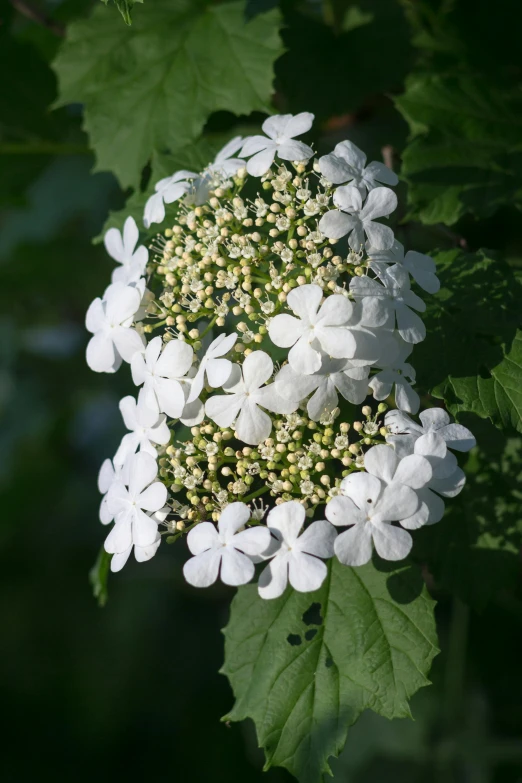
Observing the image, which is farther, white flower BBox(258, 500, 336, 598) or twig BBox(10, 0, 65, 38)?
twig BBox(10, 0, 65, 38)

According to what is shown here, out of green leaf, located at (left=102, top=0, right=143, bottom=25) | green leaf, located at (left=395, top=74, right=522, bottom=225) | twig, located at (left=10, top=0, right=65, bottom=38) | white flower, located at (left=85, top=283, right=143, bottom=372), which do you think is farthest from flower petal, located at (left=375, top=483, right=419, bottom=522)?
twig, located at (left=10, top=0, right=65, bottom=38)

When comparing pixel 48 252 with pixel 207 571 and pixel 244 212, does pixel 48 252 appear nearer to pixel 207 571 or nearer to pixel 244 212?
pixel 244 212

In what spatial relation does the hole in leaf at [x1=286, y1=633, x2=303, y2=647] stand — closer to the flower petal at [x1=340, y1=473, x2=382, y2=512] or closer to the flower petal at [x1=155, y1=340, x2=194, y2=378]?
the flower petal at [x1=340, y1=473, x2=382, y2=512]

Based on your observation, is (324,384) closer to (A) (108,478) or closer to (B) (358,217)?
(B) (358,217)

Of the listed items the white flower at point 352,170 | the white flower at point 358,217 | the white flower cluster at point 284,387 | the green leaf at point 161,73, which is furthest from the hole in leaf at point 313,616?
the green leaf at point 161,73

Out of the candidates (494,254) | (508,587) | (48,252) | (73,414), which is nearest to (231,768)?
(73,414)

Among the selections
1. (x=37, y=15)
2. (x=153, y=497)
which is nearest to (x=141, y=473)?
Answer: (x=153, y=497)

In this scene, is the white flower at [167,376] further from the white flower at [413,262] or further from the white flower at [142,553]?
the white flower at [413,262]
